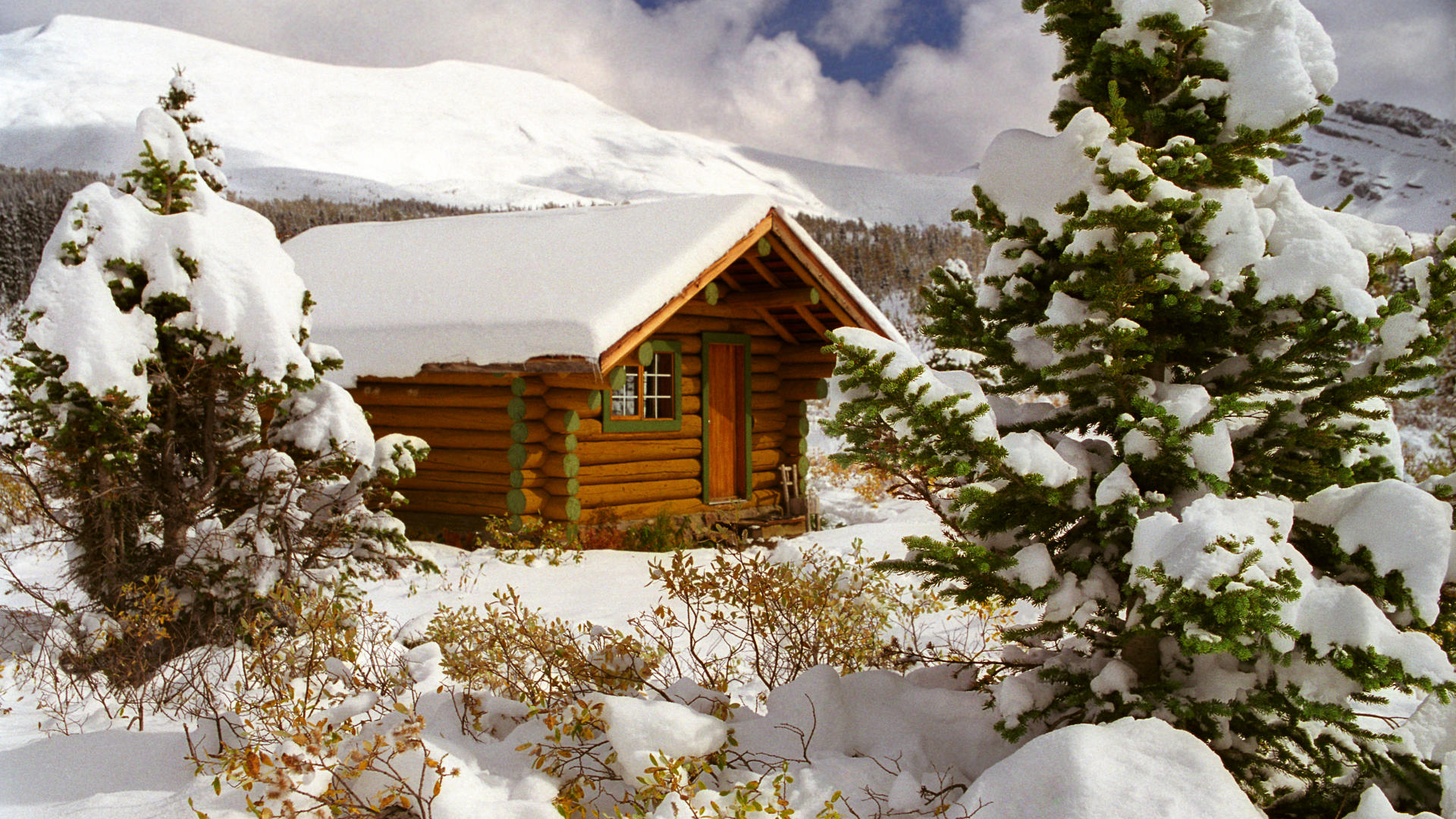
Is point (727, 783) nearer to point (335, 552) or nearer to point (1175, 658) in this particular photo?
point (1175, 658)

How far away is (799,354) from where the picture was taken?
44.0 ft

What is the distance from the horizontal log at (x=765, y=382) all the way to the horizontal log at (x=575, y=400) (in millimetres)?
3270

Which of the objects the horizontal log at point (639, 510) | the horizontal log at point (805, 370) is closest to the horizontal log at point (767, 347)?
the horizontal log at point (805, 370)

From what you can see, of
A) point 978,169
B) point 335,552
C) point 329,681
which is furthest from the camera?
point 335,552

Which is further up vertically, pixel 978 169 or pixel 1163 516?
pixel 978 169

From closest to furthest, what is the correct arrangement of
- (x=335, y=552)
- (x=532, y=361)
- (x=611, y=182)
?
1. (x=335, y=552)
2. (x=532, y=361)
3. (x=611, y=182)

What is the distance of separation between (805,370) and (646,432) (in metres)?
3.06

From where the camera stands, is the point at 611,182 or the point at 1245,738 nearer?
the point at 1245,738

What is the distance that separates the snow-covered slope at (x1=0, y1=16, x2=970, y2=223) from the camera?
162 feet

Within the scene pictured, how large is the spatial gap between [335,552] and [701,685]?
360cm

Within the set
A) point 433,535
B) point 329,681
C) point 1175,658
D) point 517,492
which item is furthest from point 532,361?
point 1175,658

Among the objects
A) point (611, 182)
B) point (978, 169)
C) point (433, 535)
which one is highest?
point (611, 182)

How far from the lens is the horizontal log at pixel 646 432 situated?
35.2ft

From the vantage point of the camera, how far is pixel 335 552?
21.1ft
